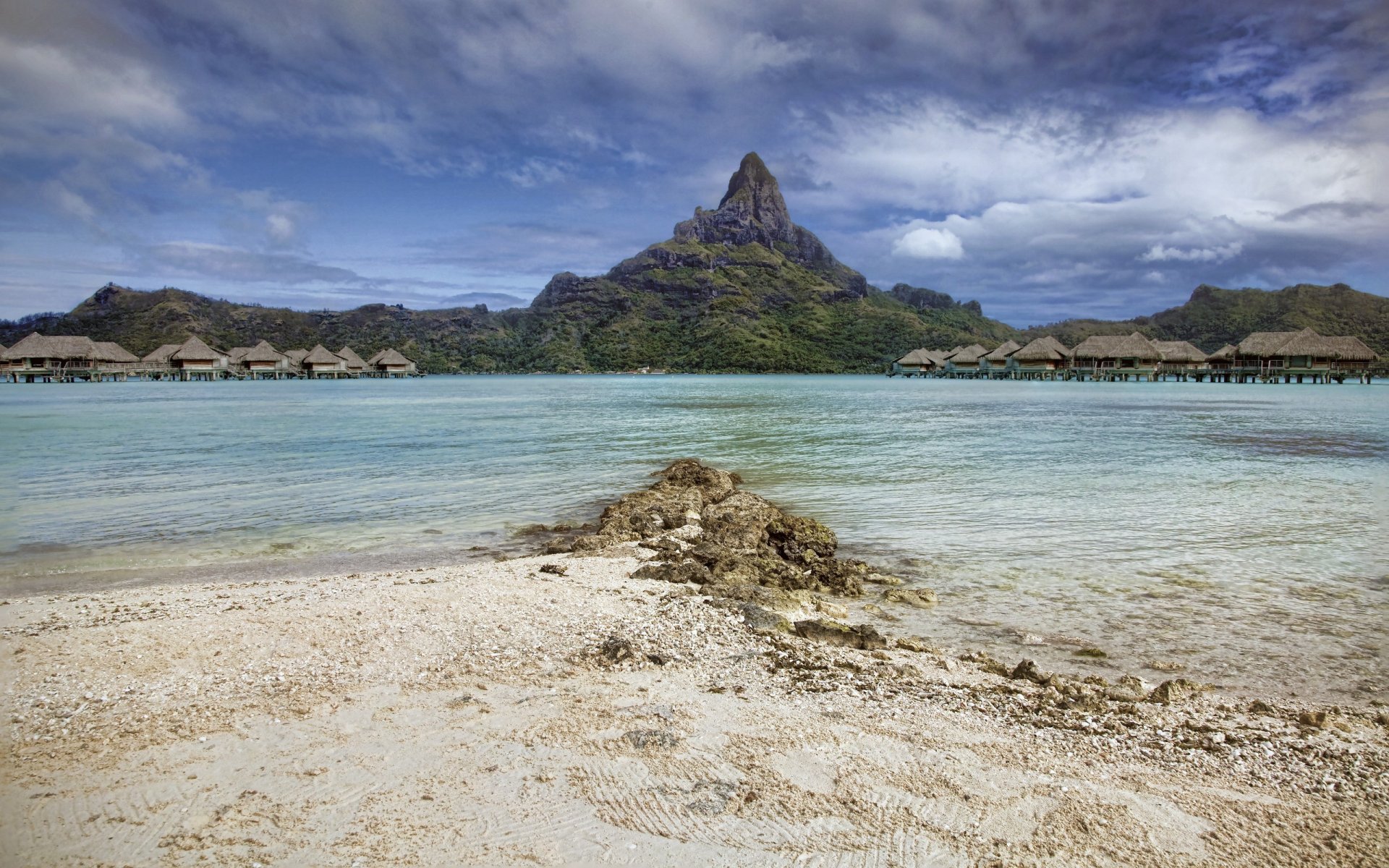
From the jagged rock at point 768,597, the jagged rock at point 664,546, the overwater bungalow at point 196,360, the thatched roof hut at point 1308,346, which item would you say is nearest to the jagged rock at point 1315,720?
the jagged rock at point 768,597

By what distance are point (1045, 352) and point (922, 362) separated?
66.1 feet

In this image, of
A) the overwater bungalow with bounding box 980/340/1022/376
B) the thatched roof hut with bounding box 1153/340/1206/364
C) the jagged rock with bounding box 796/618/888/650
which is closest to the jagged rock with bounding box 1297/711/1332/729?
the jagged rock with bounding box 796/618/888/650

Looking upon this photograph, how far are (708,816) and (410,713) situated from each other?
1.83 m

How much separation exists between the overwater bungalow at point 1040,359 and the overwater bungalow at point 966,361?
5.59 m

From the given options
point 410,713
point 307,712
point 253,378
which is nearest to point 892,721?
point 410,713

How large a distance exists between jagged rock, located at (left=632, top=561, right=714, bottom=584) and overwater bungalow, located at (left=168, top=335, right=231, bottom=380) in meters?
95.7

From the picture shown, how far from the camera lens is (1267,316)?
9688cm

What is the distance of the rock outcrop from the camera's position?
6762 mm

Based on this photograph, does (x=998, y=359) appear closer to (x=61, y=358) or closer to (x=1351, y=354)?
(x=1351, y=354)

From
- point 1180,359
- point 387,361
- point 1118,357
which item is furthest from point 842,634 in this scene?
point 387,361

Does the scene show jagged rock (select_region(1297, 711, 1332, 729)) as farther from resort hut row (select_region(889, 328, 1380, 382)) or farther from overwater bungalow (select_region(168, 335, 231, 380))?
overwater bungalow (select_region(168, 335, 231, 380))

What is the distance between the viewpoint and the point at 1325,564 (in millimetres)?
7742

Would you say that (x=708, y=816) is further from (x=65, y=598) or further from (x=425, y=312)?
(x=425, y=312)

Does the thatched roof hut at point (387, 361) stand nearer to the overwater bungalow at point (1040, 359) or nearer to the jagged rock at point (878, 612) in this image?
the overwater bungalow at point (1040, 359)
